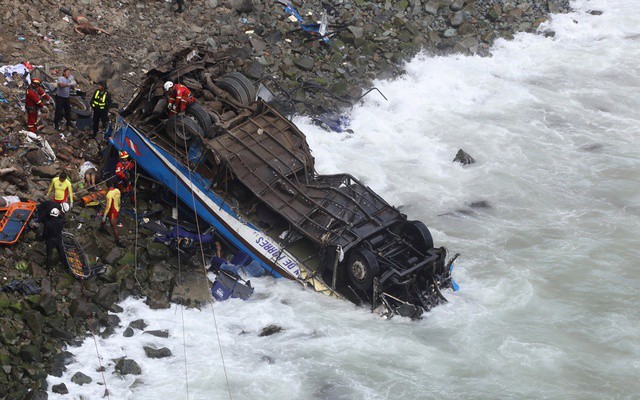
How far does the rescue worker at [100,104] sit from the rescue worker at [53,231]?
3153 mm

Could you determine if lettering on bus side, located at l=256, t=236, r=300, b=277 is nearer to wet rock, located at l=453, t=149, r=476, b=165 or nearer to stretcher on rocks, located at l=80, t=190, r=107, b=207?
stretcher on rocks, located at l=80, t=190, r=107, b=207

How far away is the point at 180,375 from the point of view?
11.9 metres

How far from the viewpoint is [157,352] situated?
12.1 m

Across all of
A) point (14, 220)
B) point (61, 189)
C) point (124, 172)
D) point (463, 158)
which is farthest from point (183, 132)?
point (463, 158)

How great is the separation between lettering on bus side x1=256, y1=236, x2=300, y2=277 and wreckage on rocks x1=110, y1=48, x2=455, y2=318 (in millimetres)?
16

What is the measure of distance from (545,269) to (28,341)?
27.2 feet

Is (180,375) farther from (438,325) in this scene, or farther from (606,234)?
(606,234)

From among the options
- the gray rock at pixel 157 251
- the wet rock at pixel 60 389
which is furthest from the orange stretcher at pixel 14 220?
the wet rock at pixel 60 389

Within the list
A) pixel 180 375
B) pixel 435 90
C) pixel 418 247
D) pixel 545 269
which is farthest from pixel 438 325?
pixel 435 90

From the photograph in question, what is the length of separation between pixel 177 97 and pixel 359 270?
410 centimetres

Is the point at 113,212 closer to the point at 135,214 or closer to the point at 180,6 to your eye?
the point at 135,214

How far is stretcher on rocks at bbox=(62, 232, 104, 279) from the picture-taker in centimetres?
1269

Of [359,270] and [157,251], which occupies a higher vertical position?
[359,270]

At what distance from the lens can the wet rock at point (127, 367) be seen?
38.5ft
